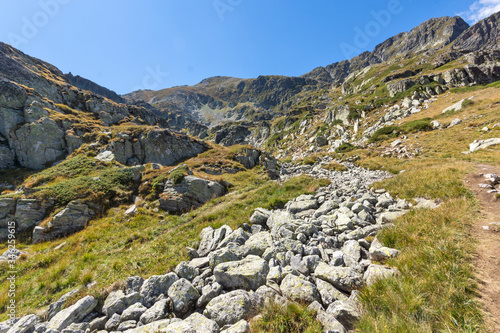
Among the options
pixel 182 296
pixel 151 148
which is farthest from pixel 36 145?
pixel 182 296

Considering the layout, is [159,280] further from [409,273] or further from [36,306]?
[409,273]

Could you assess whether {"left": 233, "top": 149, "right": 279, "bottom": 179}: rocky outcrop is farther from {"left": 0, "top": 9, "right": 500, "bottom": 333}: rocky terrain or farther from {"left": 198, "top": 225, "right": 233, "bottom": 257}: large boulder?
{"left": 198, "top": 225, "right": 233, "bottom": 257}: large boulder

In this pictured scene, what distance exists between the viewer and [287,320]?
3672mm

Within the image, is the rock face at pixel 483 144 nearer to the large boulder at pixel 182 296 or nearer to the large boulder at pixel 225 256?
the large boulder at pixel 225 256

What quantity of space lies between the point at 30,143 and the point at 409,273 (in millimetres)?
49227

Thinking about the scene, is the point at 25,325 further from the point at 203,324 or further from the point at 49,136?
the point at 49,136

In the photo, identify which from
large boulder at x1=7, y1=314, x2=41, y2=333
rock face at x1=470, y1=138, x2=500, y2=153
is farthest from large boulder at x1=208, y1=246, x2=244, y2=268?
rock face at x1=470, y1=138, x2=500, y2=153

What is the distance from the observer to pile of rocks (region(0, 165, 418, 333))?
4.11 m

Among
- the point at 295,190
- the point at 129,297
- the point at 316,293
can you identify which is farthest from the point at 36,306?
the point at 295,190

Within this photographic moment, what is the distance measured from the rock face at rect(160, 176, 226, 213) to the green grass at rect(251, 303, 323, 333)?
14578 millimetres

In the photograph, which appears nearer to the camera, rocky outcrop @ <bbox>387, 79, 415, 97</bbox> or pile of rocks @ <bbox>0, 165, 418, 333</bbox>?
pile of rocks @ <bbox>0, 165, 418, 333</bbox>

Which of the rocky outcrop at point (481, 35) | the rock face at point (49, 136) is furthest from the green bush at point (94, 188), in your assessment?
the rocky outcrop at point (481, 35)

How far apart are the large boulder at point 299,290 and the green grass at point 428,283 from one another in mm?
1044

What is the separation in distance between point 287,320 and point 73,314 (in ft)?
20.1
